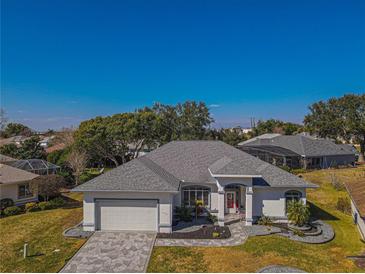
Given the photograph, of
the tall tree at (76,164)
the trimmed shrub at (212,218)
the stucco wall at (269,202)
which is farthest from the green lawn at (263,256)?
the tall tree at (76,164)

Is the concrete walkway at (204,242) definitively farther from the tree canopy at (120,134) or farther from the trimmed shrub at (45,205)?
the tree canopy at (120,134)

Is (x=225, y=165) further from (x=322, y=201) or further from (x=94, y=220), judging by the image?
(x=322, y=201)

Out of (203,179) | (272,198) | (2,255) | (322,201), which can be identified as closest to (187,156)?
(203,179)

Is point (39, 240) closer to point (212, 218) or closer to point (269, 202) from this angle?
point (212, 218)

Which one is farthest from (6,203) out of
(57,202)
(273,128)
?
(273,128)

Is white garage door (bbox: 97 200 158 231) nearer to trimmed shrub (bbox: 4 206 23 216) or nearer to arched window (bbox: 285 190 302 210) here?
trimmed shrub (bbox: 4 206 23 216)

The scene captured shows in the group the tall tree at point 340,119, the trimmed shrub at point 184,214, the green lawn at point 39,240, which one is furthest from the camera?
the tall tree at point 340,119
